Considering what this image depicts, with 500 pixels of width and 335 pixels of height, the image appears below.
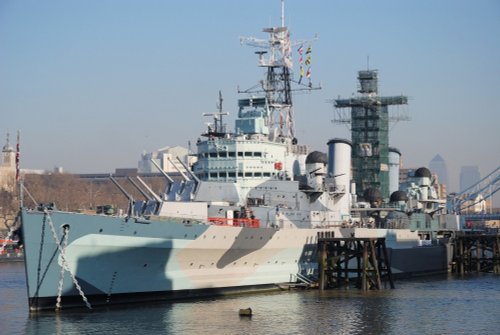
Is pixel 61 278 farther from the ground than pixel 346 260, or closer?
closer

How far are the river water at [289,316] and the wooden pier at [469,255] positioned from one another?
59.4 feet

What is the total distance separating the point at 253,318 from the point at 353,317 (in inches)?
150

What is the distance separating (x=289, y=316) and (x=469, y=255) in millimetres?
31766

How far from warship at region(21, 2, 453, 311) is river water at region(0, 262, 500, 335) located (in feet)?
3.26

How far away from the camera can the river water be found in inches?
1136

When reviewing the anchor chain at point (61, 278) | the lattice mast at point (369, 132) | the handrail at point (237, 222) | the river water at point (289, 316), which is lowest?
the river water at point (289, 316)

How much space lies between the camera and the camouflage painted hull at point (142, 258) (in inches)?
1216

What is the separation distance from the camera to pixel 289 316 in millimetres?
31969

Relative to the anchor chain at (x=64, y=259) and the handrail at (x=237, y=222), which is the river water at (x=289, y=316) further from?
the handrail at (x=237, y=222)

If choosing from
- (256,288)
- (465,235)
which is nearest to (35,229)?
(256,288)

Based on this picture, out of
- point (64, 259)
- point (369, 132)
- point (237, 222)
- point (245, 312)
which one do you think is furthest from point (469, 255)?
point (64, 259)

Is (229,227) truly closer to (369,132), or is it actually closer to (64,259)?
(64,259)

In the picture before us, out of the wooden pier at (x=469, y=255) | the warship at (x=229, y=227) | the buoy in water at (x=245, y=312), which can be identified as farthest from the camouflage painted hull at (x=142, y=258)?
the wooden pier at (x=469, y=255)

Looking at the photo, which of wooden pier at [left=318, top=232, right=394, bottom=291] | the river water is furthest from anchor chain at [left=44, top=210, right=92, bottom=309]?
wooden pier at [left=318, top=232, right=394, bottom=291]
